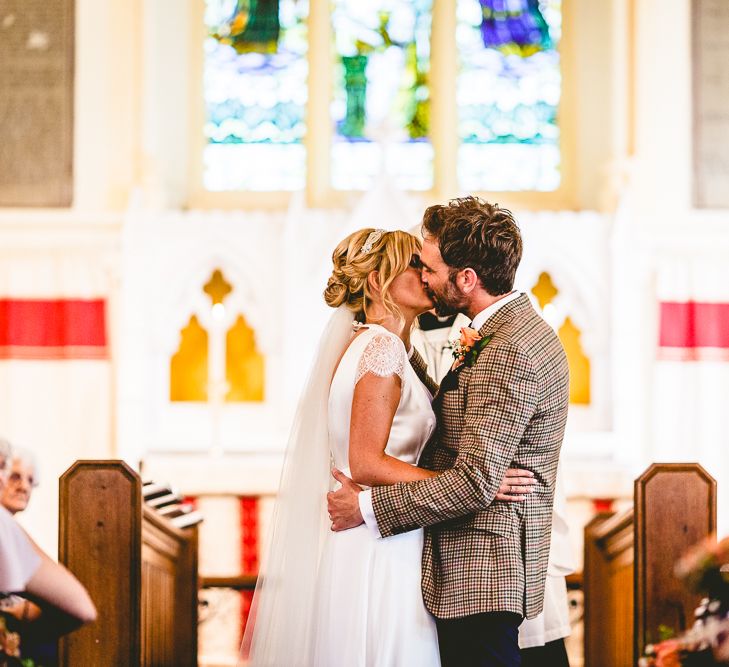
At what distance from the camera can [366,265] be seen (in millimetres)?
2506

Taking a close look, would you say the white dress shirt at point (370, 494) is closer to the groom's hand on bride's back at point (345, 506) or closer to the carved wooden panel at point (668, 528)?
the groom's hand on bride's back at point (345, 506)

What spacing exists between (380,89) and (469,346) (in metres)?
3.26

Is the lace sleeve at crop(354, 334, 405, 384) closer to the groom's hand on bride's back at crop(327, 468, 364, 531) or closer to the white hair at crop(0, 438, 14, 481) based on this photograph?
the groom's hand on bride's back at crop(327, 468, 364, 531)

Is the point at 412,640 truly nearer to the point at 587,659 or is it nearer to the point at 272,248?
the point at 587,659

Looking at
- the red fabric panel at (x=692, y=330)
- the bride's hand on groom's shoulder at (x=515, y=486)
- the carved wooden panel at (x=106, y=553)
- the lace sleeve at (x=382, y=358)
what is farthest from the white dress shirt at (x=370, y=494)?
the red fabric panel at (x=692, y=330)

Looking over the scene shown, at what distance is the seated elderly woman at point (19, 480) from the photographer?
2.13 meters

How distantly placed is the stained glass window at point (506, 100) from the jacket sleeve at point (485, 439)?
3.11 m

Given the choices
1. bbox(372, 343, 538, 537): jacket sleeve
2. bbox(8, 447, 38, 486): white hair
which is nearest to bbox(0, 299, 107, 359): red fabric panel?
bbox(8, 447, 38, 486): white hair

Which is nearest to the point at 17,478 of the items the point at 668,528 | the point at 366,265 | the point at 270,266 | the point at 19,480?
the point at 19,480

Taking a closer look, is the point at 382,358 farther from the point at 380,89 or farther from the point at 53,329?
the point at 380,89

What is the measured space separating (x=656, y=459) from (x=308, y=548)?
2.57 m

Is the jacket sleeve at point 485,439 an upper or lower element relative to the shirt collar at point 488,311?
lower

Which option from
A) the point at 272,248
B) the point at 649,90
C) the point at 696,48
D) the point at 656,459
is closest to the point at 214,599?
the point at 272,248

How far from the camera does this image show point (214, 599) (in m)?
4.86
